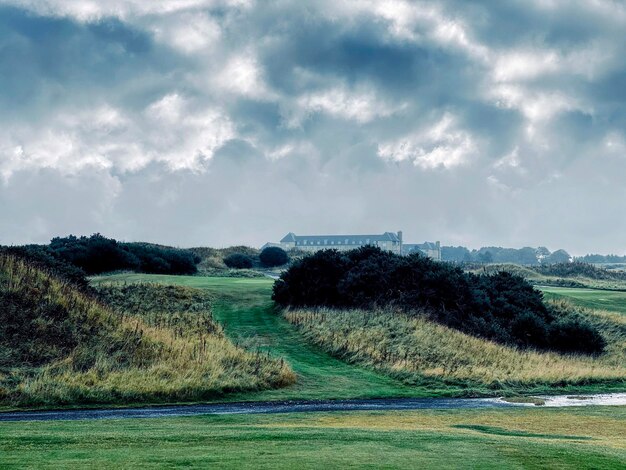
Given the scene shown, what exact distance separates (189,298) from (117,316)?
495 inches

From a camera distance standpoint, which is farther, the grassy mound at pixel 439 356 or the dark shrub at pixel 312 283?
the dark shrub at pixel 312 283

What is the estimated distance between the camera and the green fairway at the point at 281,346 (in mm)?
24203

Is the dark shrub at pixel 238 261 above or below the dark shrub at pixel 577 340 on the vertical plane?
above

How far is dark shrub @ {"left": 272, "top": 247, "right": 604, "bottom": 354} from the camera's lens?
1499 inches

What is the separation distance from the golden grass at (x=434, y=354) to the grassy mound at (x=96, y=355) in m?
5.47

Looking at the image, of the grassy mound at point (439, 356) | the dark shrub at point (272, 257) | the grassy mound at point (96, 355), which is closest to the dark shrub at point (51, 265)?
the grassy mound at point (96, 355)

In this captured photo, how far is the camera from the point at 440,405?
881 inches

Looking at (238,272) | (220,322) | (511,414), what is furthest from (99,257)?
(511,414)

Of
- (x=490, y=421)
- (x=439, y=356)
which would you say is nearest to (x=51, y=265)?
(x=439, y=356)

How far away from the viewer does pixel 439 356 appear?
29.8 meters

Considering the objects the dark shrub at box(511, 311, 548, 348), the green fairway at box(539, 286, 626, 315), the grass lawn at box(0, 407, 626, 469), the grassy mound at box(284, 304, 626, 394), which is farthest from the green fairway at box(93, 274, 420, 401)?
the green fairway at box(539, 286, 626, 315)

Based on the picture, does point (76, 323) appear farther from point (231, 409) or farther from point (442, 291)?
point (442, 291)

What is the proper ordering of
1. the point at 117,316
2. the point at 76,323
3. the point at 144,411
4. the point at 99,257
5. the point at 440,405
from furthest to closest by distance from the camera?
the point at 99,257, the point at 117,316, the point at 76,323, the point at 440,405, the point at 144,411

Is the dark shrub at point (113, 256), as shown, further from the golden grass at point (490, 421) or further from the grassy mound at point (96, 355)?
the golden grass at point (490, 421)
